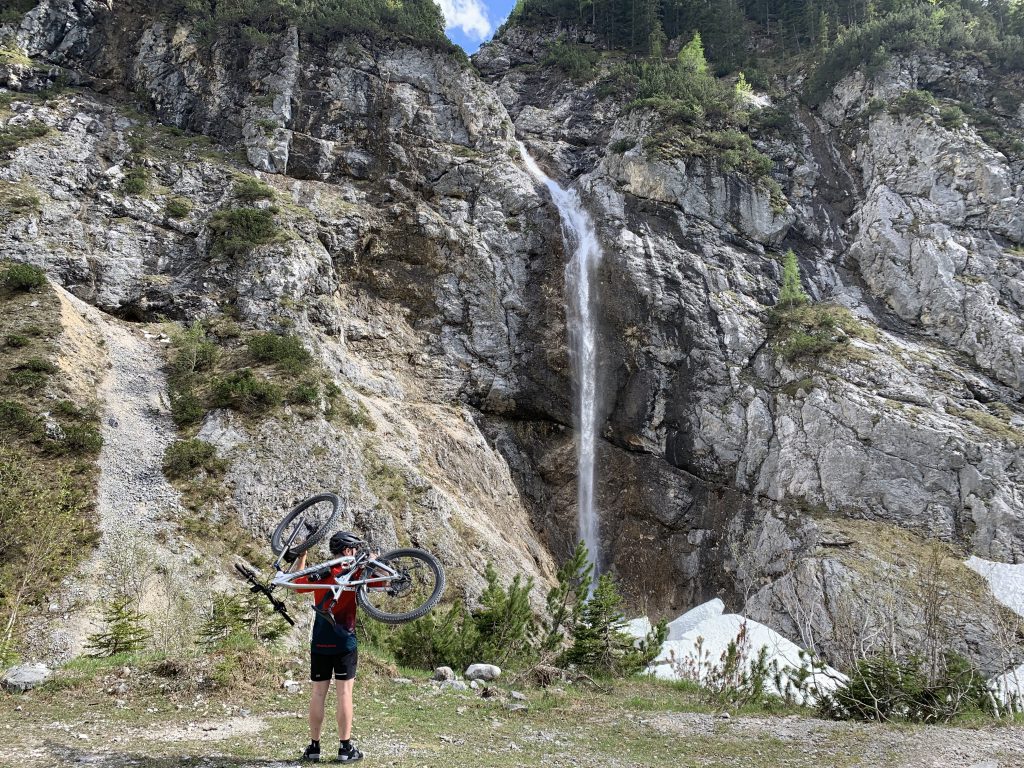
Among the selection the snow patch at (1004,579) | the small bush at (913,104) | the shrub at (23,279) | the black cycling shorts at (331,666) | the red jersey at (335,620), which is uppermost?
the small bush at (913,104)

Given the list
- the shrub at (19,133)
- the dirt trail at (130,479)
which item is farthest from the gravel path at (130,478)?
the shrub at (19,133)

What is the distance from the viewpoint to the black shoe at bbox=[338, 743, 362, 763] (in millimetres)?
6016

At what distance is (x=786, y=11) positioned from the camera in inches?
2453

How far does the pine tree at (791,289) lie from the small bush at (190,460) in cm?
3090

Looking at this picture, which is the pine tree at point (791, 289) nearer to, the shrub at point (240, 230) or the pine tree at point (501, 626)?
the shrub at point (240, 230)

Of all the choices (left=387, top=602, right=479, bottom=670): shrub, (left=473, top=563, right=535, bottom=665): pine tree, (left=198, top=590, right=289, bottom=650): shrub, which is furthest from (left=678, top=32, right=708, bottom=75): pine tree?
(left=198, top=590, right=289, bottom=650): shrub

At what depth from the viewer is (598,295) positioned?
35594 mm

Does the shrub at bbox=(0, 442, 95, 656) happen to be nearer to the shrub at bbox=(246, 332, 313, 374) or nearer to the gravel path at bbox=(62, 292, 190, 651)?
the gravel path at bbox=(62, 292, 190, 651)

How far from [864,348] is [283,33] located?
4290 centimetres

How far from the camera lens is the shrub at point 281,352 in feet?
82.1

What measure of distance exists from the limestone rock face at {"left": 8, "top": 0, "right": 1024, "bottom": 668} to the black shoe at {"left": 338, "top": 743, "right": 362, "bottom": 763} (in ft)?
50.4

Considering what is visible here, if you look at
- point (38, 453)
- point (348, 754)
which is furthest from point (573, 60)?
point (348, 754)

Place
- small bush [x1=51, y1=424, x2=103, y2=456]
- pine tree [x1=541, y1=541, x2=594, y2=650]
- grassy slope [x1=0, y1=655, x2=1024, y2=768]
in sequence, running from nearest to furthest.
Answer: grassy slope [x1=0, y1=655, x2=1024, y2=768] < pine tree [x1=541, y1=541, x2=594, y2=650] < small bush [x1=51, y1=424, x2=103, y2=456]

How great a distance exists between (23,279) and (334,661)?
25.1 m
